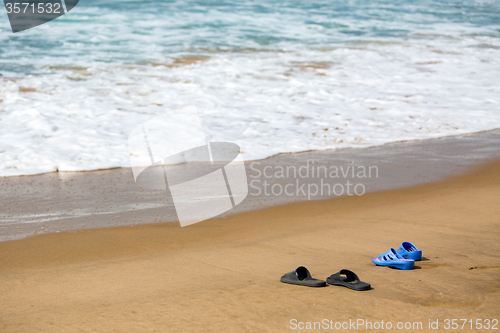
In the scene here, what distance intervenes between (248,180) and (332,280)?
2.45 meters

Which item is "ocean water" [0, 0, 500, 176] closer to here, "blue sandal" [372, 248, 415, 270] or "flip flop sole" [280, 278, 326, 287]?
"blue sandal" [372, 248, 415, 270]

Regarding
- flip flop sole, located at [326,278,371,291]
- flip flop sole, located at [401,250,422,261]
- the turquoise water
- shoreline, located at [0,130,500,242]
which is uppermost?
the turquoise water

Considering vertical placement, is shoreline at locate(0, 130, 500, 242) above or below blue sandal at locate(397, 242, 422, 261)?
below

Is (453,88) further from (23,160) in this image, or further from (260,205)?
(23,160)

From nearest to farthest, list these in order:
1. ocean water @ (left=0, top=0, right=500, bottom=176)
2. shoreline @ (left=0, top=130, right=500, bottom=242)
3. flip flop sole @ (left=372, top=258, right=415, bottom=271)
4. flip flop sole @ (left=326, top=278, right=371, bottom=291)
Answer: flip flop sole @ (left=326, top=278, right=371, bottom=291), flip flop sole @ (left=372, top=258, right=415, bottom=271), shoreline @ (left=0, top=130, right=500, bottom=242), ocean water @ (left=0, top=0, right=500, bottom=176)

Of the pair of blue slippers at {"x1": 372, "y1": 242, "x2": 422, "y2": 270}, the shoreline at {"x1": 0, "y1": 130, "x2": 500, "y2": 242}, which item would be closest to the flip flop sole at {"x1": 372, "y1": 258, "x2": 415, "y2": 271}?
the pair of blue slippers at {"x1": 372, "y1": 242, "x2": 422, "y2": 270}

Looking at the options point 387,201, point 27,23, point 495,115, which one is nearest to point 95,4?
point 27,23

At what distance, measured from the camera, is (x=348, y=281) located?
2.31 m

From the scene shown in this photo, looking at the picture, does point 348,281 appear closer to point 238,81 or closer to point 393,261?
point 393,261

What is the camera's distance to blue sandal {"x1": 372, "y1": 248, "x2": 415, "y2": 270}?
2561 millimetres

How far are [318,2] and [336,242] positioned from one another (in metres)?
21.4

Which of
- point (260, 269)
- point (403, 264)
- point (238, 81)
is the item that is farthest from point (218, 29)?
point (403, 264)

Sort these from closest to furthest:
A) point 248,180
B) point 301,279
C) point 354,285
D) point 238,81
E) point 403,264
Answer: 1. point 354,285
2. point 301,279
3. point 403,264
4. point 248,180
5. point 238,81

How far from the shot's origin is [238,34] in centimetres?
1506
